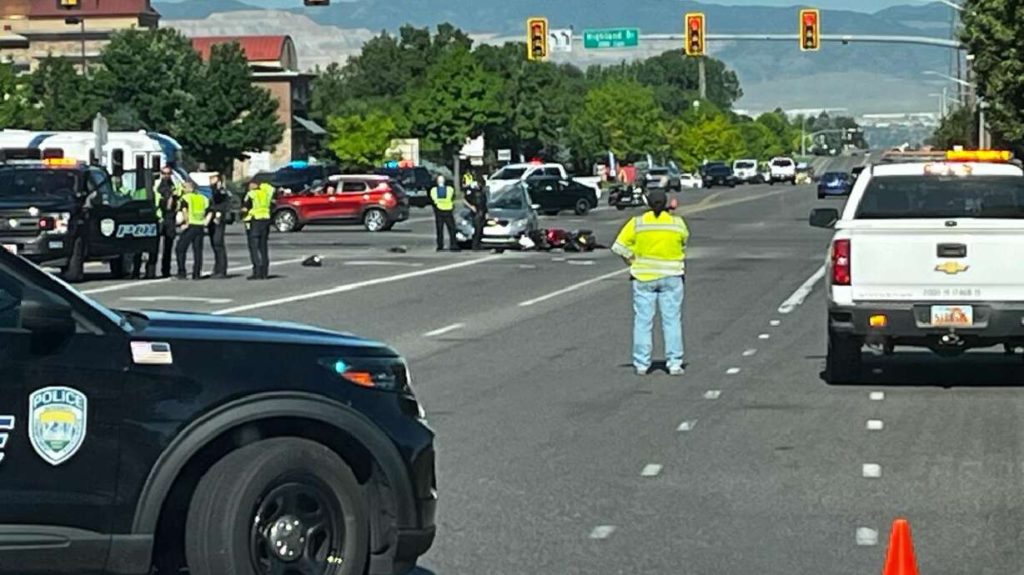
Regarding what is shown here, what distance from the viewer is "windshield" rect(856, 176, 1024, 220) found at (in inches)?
660

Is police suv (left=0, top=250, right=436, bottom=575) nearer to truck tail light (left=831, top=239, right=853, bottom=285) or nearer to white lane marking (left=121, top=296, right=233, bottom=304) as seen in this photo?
truck tail light (left=831, top=239, right=853, bottom=285)

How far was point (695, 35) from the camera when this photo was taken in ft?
192

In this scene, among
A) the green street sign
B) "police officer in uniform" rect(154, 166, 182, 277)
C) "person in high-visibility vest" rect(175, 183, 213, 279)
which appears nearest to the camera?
"person in high-visibility vest" rect(175, 183, 213, 279)

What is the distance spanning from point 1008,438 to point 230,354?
761 cm

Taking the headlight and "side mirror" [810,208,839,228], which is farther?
"side mirror" [810,208,839,228]

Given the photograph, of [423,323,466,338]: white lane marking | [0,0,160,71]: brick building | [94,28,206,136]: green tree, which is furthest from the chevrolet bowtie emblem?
[0,0,160,71]: brick building

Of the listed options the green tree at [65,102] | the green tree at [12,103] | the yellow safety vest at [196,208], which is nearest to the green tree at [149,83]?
the green tree at [65,102]

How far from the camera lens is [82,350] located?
7141 millimetres

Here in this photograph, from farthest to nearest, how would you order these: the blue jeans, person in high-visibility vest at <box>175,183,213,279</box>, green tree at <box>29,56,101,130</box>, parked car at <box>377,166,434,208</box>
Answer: green tree at <box>29,56,101,130</box>, parked car at <box>377,166,434,208</box>, person in high-visibility vest at <box>175,183,213,279</box>, the blue jeans

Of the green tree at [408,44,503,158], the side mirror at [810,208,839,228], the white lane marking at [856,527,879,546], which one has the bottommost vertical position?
the white lane marking at [856,527,879,546]

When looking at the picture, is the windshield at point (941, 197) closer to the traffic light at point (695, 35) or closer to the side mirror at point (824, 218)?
the side mirror at point (824, 218)

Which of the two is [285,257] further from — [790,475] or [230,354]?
[230,354]

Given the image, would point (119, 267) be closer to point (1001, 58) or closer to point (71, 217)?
point (71, 217)

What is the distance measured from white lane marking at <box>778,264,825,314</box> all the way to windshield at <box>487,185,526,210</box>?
10564 millimetres
